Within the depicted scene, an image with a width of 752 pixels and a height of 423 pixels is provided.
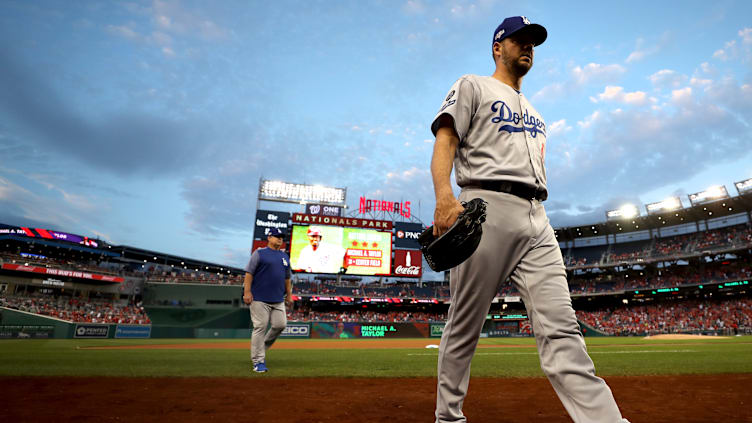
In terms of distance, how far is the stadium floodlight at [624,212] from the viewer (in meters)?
37.5

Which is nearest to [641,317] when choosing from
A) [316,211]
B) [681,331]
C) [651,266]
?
[681,331]

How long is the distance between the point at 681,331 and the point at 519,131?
31.9m

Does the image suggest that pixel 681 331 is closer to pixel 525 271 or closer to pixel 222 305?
pixel 525 271

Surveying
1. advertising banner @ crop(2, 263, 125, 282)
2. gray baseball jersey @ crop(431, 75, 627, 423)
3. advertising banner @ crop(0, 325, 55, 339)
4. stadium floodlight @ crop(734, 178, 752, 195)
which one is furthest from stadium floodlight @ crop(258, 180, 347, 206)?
gray baseball jersey @ crop(431, 75, 627, 423)

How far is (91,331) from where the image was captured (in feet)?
69.8

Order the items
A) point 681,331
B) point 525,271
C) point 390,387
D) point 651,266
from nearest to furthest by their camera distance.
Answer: point 525,271
point 390,387
point 681,331
point 651,266

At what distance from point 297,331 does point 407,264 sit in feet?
44.4

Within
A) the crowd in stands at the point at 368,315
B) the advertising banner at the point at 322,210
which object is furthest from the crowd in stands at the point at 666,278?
the advertising banner at the point at 322,210

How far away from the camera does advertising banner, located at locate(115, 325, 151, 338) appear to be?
21.9m

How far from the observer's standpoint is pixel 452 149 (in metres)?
1.96

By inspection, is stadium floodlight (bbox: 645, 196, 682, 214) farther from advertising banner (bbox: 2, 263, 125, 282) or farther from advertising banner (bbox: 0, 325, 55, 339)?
advertising banner (bbox: 2, 263, 125, 282)

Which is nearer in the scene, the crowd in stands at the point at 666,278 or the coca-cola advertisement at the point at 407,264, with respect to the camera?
the crowd in stands at the point at 666,278

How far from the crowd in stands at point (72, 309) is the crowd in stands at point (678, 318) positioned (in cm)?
3550

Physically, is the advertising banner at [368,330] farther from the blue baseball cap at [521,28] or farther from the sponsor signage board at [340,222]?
the blue baseball cap at [521,28]
